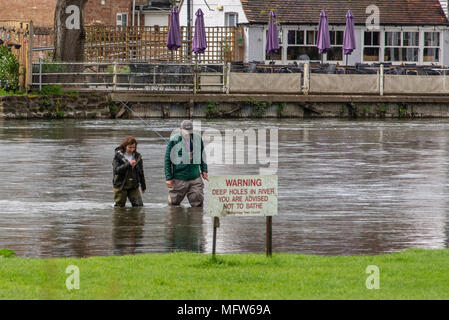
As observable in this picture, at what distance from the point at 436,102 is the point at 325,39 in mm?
5246

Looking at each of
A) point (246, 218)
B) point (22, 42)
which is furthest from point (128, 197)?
point (22, 42)

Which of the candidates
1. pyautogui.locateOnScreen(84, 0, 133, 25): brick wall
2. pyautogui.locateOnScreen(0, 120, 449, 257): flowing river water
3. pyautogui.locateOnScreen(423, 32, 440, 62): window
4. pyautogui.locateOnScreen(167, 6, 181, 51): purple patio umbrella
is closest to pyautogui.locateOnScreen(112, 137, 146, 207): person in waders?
pyautogui.locateOnScreen(0, 120, 449, 257): flowing river water

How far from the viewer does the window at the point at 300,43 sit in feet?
157

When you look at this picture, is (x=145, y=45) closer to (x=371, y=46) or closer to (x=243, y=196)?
(x=371, y=46)

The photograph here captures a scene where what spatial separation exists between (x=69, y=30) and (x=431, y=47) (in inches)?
715

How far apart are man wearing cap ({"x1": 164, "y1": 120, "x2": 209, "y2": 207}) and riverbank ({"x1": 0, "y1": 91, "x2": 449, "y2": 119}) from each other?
66.8 feet

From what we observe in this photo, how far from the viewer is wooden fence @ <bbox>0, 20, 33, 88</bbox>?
121 feet

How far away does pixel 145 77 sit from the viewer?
38.7 meters

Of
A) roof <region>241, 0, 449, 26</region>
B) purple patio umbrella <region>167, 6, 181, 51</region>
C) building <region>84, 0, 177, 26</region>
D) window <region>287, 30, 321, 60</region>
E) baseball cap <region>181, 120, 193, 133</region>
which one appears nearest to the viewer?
baseball cap <region>181, 120, 193, 133</region>

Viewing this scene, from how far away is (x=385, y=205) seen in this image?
16.9 metres

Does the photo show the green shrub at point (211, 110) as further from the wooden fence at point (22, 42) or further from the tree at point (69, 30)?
the wooden fence at point (22, 42)

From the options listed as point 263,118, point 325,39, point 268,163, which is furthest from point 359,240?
point 325,39

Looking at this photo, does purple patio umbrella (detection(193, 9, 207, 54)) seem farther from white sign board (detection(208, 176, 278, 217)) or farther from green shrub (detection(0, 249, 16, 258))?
white sign board (detection(208, 176, 278, 217))
